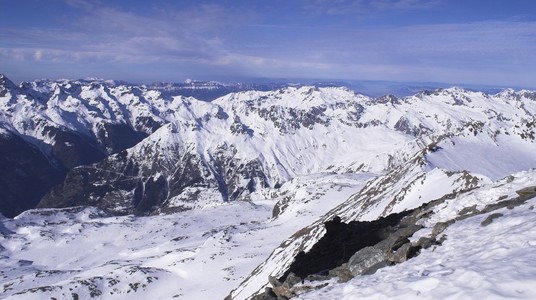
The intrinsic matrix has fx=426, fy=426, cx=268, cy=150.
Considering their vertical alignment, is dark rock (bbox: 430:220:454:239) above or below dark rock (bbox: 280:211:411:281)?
above

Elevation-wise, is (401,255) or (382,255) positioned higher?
(401,255)

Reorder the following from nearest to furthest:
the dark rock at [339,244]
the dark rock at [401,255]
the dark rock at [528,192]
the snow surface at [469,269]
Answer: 1. the snow surface at [469,269]
2. the dark rock at [401,255]
3. the dark rock at [528,192]
4. the dark rock at [339,244]

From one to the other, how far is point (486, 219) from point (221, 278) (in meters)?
100

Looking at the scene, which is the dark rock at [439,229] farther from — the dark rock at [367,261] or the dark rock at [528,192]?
the dark rock at [528,192]

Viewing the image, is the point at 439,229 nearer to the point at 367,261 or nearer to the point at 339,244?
the point at 367,261

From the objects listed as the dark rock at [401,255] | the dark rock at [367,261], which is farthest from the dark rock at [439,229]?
the dark rock at [367,261]

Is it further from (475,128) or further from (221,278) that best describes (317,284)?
(475,128)

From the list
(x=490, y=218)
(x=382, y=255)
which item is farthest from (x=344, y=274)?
(x=490, y=218)

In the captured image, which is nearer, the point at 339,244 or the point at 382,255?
the point at 382,255

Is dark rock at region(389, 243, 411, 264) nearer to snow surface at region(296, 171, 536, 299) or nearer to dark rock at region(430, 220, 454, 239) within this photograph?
snow surface at region(296, 171, 536, 299)

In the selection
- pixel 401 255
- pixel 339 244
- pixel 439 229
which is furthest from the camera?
pixel 339 244

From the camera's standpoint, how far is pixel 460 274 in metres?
13.1

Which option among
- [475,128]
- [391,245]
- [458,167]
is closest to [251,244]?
[458,167]

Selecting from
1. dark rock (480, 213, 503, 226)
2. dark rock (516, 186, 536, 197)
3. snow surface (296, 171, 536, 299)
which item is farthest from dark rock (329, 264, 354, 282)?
dark rock (516, 186, 536, 197)
